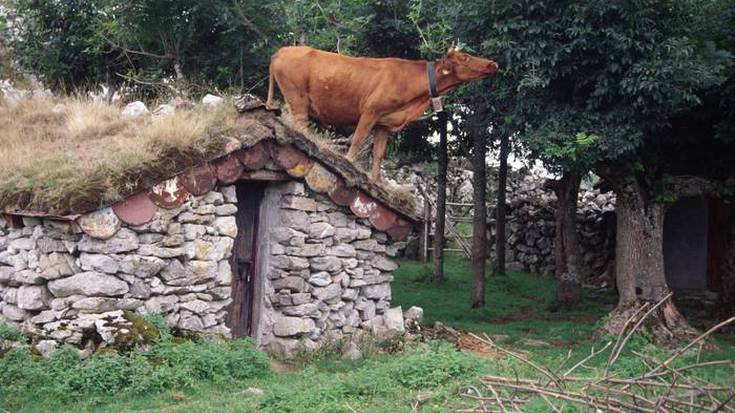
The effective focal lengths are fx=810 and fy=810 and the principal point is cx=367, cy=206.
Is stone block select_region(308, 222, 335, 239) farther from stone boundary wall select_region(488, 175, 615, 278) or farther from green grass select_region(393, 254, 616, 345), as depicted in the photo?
stone boundary wall select_region(488, 175, 615, 278)

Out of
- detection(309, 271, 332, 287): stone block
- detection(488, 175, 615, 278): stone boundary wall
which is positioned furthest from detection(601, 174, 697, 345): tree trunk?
detection(488, 175, 615, 278): stone boundary wall

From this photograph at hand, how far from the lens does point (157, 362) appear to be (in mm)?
7668

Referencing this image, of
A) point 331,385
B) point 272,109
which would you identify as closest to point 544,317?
point 272,109

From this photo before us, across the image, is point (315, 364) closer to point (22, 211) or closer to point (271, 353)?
point (271, 353)

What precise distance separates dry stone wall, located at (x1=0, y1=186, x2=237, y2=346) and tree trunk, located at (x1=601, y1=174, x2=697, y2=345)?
5933 mm

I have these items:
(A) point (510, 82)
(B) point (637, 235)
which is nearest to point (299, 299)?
(A) point (510, 82)

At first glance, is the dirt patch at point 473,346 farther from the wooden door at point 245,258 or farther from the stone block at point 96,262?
the stone block at point 96,262

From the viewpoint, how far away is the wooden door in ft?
32.2

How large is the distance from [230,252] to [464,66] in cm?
357

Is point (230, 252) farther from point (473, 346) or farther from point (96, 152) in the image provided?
point (473, 346)

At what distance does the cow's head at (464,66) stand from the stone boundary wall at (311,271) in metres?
2.13

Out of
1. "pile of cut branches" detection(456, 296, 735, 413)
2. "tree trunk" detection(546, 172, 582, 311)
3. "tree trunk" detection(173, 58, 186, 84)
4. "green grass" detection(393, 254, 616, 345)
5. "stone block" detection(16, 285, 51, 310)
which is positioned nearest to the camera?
"pile of cut branches" detection(456, 296, 735, 413)

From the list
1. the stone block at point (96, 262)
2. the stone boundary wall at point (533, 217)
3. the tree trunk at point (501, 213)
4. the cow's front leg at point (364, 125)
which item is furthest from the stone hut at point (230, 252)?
the stone boundary wall at point (533, 217)

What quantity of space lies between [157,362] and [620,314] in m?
7.01
